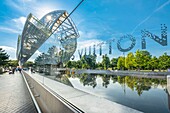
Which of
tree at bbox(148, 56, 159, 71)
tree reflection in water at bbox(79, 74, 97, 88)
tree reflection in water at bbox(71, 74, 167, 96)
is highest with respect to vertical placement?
tree at bbox(148, 56, 159, 71)

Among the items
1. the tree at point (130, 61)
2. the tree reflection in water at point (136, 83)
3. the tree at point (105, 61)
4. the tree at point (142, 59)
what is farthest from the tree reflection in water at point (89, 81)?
the tree at point (105, 61)

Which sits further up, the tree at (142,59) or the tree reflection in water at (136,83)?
the tree at (142,59)

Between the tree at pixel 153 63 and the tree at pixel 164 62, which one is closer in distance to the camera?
the tree at pixel 164 62

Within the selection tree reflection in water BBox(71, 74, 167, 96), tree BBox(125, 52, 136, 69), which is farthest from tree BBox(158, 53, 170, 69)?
tree reflection in water BBox(71, 74, 167, 96)

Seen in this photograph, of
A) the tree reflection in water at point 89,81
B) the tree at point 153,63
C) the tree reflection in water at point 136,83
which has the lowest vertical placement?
the tree reflection in water at point 89,81

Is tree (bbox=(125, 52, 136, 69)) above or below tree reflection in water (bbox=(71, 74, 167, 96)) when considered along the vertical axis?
above

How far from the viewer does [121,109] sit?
2191 millimetres

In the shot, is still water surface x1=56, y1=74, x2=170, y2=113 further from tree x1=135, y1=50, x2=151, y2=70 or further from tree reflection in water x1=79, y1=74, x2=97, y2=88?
tree x1=135, y1=50, x2=151, y2=70

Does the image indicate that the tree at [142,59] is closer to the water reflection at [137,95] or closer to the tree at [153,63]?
the tree at [153,63]

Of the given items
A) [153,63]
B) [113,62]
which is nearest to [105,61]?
[113,62]

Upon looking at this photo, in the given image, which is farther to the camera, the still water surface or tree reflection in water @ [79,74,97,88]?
tree reflection in water @ [79,74,97,88]

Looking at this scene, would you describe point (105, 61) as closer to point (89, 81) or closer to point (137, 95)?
point (89, 81)

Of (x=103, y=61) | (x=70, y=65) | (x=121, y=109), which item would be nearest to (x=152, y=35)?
(x=121, y=109)

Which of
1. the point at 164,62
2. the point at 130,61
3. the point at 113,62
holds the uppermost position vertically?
the point at 113,62
